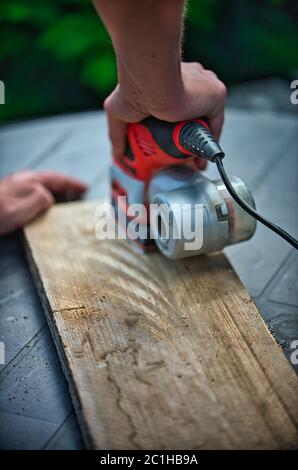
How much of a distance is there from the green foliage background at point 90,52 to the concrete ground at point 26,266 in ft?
1.52

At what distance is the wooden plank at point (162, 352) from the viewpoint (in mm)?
774

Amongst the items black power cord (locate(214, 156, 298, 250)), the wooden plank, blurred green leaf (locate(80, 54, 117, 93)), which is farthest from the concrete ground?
blurred green leaf (locate(80, 54, 117, 93))

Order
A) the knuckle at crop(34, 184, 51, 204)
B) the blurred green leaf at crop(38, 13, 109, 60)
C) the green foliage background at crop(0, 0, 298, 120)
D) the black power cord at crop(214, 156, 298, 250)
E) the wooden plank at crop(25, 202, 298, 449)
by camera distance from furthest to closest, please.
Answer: the green foliage background at crop(0, 0, 298, 120)
the blurred green leaf at crop(38, 13, 109, 60)
the knuckle at crop(34, 184, 51, 204)
the black power cord at crop(214, 156, 298, 250)
the wooden plank at crop(25, 202, 298, 449)

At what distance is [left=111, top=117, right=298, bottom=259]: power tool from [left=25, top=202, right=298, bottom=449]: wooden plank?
65 millimetres

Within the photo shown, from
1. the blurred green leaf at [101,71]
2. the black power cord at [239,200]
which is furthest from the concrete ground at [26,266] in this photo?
the blurred green leaf at [101,71]

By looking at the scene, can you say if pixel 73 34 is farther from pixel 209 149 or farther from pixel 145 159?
pixel 209 149

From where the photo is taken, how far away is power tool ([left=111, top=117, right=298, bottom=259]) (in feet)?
3.18

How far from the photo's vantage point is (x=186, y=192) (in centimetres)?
102

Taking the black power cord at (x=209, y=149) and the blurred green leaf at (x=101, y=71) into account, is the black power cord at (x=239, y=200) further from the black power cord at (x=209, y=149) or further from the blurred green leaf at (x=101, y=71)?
the blurred green leaf at (x=101, y=71)

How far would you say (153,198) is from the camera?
107 centimetres

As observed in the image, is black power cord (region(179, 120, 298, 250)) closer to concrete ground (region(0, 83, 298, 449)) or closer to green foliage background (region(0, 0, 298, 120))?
concrete ground (region(0, 83, 298, 449))

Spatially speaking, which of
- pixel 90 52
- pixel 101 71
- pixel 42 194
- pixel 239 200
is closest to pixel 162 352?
pixel 239 200

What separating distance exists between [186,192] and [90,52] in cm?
144

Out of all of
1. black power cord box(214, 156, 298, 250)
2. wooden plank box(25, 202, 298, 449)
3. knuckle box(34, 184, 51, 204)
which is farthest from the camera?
knuckle box(34, 184, 51, 204)
